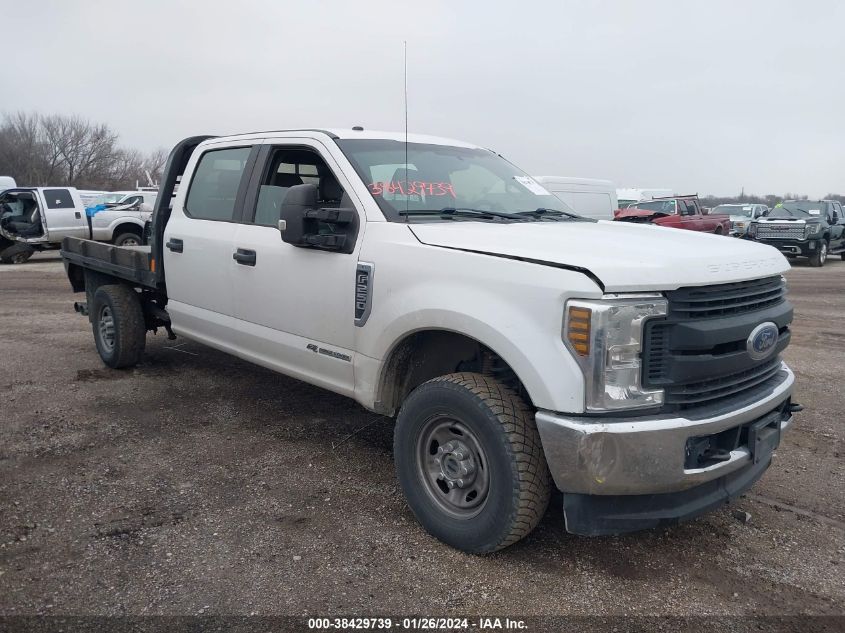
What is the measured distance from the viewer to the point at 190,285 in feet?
16.4

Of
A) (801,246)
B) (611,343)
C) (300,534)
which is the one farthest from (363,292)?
(801,246)

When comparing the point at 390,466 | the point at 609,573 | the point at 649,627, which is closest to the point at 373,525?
the point at 390,466

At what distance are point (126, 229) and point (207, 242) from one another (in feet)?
47.4

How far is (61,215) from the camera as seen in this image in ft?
56.1

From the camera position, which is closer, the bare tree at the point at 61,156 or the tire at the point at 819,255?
the tire at the point at 819,255

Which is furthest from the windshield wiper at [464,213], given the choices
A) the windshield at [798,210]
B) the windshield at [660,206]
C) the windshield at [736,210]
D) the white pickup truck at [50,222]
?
the windshield at [736,210]

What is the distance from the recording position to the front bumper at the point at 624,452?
Result: 268 centimetres

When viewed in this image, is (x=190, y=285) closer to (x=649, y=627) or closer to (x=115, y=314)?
(x=115, y=314)

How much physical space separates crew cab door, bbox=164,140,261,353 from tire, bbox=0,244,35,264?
14.6 meters

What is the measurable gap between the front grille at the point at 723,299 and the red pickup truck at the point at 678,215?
16177mm

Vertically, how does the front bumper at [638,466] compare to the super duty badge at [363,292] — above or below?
below

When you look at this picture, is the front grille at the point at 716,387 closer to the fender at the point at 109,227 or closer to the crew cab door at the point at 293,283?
the crew cab door at the point at 293,283

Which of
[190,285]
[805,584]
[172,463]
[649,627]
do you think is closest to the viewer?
[649,627]

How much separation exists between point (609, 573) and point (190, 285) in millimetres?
3471
